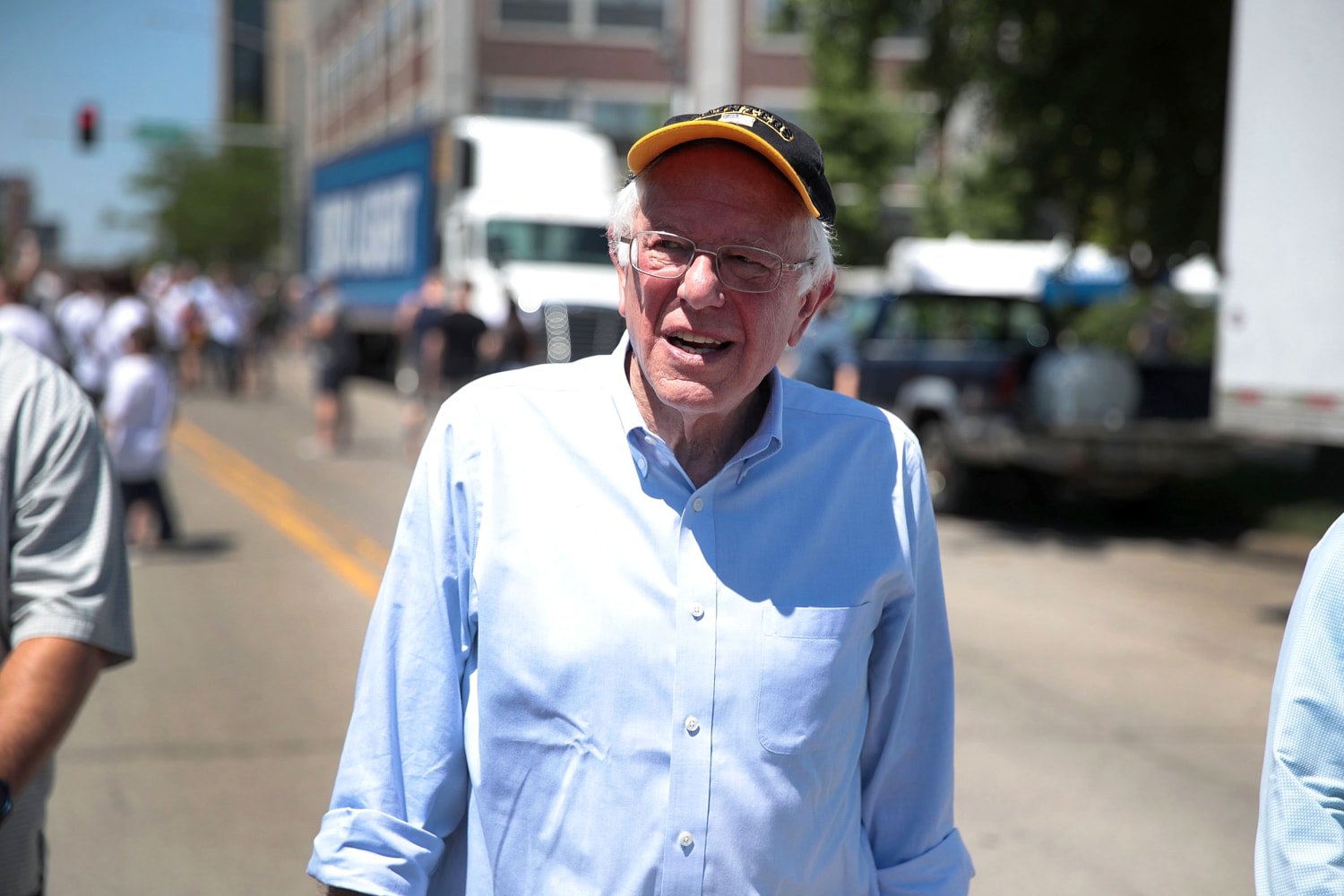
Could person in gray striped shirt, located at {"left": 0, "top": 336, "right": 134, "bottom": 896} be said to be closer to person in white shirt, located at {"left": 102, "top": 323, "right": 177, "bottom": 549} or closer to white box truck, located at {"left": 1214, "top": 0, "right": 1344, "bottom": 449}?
white box truck, located at {"left": 1214, "top": 0, "right": 1344, "bottom": 449}

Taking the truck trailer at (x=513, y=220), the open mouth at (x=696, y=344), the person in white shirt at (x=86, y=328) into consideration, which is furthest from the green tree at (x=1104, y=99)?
the open mouth at (x=696, y=344)

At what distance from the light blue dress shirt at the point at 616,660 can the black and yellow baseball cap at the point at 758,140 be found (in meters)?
0.30

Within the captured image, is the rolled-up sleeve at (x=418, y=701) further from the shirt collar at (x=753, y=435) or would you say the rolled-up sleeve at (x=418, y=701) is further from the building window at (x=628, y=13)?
the building window at (x=628, y=13)

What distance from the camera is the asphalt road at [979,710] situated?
5.01 meters

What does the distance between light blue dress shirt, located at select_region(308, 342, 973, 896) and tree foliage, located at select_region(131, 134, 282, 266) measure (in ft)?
230

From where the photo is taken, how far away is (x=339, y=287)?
98.8 feet

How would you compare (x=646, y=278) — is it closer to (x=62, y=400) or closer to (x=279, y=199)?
(x=62, y=400)

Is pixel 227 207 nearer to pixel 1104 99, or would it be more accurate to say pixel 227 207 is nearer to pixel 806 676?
pixel 1104 99

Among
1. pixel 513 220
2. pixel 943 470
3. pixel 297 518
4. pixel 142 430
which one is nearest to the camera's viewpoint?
pixel 142 430

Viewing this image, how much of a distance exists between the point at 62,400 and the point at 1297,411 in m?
8.00

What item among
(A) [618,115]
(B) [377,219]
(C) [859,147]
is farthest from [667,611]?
(A) [618,115]

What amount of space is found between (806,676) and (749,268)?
1.86 ft

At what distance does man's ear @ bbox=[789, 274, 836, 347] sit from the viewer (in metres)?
2.26

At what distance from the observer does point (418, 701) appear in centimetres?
205
